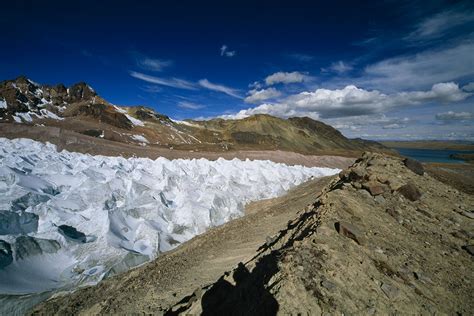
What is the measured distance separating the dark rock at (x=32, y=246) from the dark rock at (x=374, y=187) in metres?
8.23

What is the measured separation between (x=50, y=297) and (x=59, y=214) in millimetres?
2958

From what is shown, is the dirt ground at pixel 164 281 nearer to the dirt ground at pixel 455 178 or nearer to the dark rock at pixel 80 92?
the dirt ground at pixel 455 178

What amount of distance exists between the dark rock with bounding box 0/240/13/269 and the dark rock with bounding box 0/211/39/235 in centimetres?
93

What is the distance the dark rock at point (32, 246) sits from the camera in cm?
665

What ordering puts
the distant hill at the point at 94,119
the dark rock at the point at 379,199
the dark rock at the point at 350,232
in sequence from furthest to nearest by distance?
the distant hill at the point at 94,119 → the dark rock at the point at 379,199 → the dark rock at the point at 350,232

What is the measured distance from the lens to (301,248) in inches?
152

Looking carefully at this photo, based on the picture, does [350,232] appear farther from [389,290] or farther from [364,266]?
[389,290]

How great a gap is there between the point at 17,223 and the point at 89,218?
1.81 metres

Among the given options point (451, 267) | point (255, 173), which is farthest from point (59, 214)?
point (255, 173)

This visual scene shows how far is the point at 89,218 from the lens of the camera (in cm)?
876

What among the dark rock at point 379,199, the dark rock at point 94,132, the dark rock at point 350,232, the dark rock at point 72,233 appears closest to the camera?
the dark rock at point 350,232

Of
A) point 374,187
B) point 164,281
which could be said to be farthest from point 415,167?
point 164,281

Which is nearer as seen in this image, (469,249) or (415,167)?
(469,249)

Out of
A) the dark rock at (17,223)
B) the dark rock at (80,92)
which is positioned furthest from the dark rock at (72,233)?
the dark rock at (80,92)
